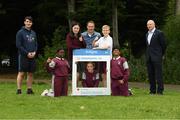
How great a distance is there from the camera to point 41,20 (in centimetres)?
3506

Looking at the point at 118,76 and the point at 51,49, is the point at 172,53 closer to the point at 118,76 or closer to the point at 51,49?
the point at 51,49

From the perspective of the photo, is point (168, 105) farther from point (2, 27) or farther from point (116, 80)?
point (2, 27)

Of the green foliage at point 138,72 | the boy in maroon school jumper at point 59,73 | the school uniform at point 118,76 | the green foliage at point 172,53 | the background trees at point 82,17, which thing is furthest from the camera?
the background trees at point 82,17

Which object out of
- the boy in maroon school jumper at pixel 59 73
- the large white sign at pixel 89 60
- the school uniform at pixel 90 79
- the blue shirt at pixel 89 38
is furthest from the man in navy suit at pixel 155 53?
the boy in maroon school jumper at pixel 59 73

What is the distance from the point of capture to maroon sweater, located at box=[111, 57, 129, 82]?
598 inches

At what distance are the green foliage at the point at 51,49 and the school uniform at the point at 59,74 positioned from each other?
14.2 meters

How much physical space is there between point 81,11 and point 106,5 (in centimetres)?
191

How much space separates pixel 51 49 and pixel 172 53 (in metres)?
6.85

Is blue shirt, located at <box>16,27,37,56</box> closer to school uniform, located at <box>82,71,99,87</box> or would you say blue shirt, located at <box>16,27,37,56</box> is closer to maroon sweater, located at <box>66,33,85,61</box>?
maroon sweater, located at <box>66,33,85,61</box>

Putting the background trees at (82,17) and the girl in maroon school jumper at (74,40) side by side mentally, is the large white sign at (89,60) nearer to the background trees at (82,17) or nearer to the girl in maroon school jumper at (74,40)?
the girl in maroon school jumper at (74,40)

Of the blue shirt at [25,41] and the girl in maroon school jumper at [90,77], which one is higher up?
the blue shirt at [25,41]

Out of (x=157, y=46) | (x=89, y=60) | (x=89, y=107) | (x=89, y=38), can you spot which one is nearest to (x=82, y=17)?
(x=157, y=46)

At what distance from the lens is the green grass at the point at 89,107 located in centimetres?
1101

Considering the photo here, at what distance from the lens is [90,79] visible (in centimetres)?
1509
